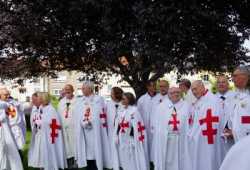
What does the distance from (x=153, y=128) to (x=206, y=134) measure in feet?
5.90

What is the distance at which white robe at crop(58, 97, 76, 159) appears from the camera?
1020cm

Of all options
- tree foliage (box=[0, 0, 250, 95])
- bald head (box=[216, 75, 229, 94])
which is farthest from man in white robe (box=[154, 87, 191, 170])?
tree foliage (box=[0, 0, 250, 95])

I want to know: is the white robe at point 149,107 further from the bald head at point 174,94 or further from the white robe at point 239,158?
the white robe at point 239,158

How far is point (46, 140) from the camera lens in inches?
371

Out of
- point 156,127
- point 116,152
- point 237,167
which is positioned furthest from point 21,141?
point 237,167

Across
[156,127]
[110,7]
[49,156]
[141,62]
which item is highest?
[110,7]

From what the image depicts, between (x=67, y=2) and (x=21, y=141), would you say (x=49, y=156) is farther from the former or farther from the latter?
(x=67, y=2)

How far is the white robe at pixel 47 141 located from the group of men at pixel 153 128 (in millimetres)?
20

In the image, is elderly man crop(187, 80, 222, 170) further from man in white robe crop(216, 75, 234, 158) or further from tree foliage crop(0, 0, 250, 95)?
tree foliage crop(0, 0, 250, 95)

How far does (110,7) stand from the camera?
10312 millimetres

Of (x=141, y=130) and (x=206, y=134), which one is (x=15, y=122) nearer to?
(x=141, y=130)

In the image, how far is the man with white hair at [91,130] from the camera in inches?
368

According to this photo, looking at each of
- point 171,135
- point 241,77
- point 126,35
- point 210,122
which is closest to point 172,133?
point 171,135

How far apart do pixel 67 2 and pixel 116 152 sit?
12.2ft
